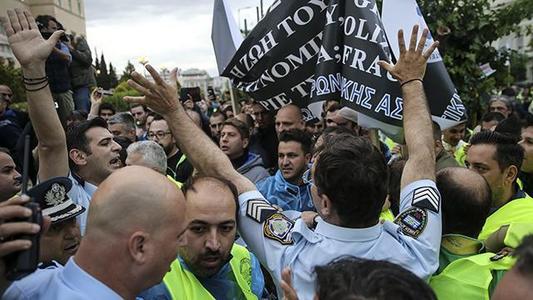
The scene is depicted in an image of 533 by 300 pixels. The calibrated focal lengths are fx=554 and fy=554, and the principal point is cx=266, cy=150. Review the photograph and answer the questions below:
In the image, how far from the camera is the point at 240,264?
275cm

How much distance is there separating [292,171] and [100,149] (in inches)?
65.0

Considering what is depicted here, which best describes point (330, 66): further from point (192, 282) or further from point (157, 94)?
point (192, 282)

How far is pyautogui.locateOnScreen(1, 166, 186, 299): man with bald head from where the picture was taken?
168cm

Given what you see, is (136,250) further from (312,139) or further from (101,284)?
(312,139)

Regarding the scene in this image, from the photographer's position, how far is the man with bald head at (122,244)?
5.51 feet

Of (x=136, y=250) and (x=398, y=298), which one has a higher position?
(x=398, y=298)

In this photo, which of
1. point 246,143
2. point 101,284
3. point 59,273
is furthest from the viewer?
point 246,143

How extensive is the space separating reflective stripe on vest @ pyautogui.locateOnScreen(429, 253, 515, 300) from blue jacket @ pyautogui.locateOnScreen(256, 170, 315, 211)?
7.30 feet

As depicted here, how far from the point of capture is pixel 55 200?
2.58 m

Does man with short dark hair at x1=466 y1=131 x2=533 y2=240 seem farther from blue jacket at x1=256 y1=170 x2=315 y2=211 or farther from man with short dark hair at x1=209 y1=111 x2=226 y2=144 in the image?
man with short dark hair at x1=209 y1=111 x2=226 y2=144

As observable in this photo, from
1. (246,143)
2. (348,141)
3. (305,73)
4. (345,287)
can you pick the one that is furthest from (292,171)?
(345,287)

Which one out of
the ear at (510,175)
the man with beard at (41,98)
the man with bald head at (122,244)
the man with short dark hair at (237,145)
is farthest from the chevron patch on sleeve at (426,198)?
the man with short dark hair at (237,145)

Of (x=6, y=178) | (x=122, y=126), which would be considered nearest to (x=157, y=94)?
(x=6, y=178)

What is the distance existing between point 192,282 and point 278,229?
444 mm
